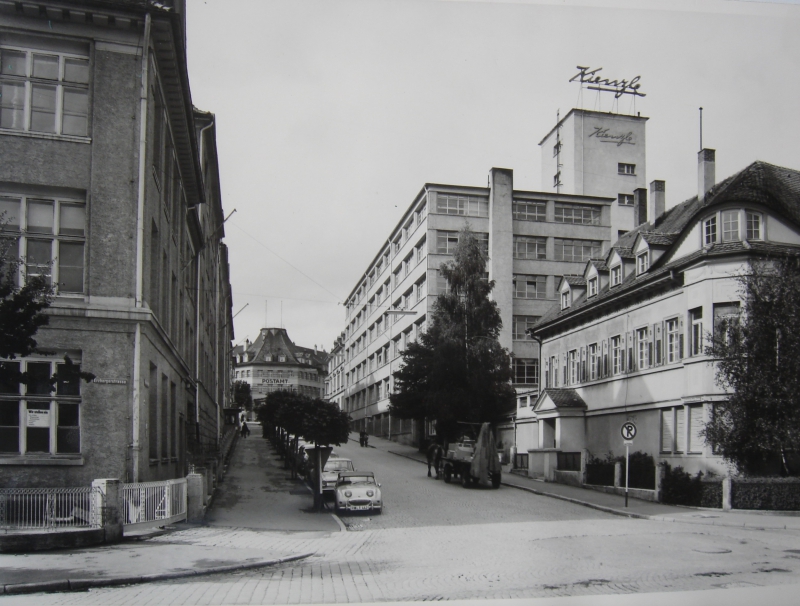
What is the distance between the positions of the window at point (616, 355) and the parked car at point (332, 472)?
12.0m

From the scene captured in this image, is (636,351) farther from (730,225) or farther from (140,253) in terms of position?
(140,253)

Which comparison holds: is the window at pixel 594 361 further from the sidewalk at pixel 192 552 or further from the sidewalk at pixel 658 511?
the sidewalk at pixel 192 552

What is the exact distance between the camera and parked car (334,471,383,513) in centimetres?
2542

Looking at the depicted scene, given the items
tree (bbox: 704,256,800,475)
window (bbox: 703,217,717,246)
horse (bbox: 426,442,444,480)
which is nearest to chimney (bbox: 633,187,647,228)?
window (bbox: 703,217,717,246)

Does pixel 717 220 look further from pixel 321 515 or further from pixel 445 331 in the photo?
pixel 445 331

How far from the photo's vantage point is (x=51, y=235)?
18875mm

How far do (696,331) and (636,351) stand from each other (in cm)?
467

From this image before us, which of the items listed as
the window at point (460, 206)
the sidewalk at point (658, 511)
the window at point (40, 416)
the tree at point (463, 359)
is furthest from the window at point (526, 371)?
the window at point (40, 416)

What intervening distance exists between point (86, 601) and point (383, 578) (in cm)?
434

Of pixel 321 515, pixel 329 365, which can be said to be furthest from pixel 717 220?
pixel 329 365

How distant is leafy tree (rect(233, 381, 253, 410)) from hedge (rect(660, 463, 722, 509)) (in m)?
72.7

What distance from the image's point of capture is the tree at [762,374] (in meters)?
25.1

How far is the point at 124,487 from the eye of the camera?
18.0 m

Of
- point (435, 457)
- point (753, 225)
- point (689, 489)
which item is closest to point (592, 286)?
point (435, 457)
